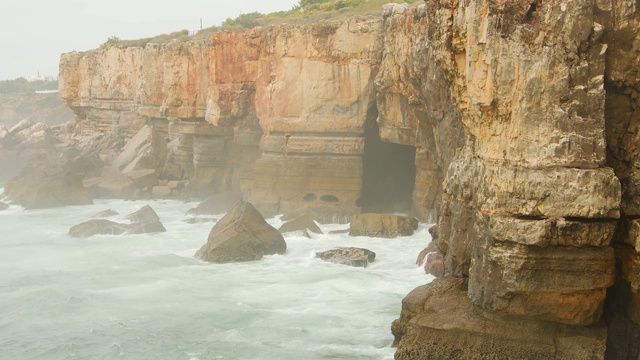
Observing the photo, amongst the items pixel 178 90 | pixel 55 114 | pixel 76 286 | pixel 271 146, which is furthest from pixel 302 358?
pixel 55 114

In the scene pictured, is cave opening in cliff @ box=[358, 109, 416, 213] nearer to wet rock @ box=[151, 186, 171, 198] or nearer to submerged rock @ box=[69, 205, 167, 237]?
submerged rock @ box=[69, 205, 167, 237]

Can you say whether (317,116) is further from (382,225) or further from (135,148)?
(135,148)

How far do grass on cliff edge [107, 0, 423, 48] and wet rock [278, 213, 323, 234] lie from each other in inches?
328

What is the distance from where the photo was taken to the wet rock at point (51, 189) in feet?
94.4

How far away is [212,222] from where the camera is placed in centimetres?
2488

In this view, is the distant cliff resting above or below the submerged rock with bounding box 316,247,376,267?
above

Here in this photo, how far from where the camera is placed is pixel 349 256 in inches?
709

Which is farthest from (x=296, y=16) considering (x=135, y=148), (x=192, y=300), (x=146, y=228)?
(x=192, y=300)

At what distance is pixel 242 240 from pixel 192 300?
3.24 m

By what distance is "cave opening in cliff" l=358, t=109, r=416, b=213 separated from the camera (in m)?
23.5

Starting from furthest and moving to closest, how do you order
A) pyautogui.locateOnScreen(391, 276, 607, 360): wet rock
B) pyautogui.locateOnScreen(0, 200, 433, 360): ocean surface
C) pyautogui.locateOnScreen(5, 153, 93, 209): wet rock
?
pyautogui.locateOnScreen(5, 153, 93, 209): wet rock < pyautogui.locateOnScreen(0, 200, 433, 360): ocean surface < pyautogui.locateOnScreen(391, 276, 607, 360): wet rock

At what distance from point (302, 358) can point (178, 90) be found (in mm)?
18715

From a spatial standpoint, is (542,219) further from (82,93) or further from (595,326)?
(82,93)

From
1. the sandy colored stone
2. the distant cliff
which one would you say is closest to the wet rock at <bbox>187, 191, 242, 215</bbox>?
the sandy colored stone
